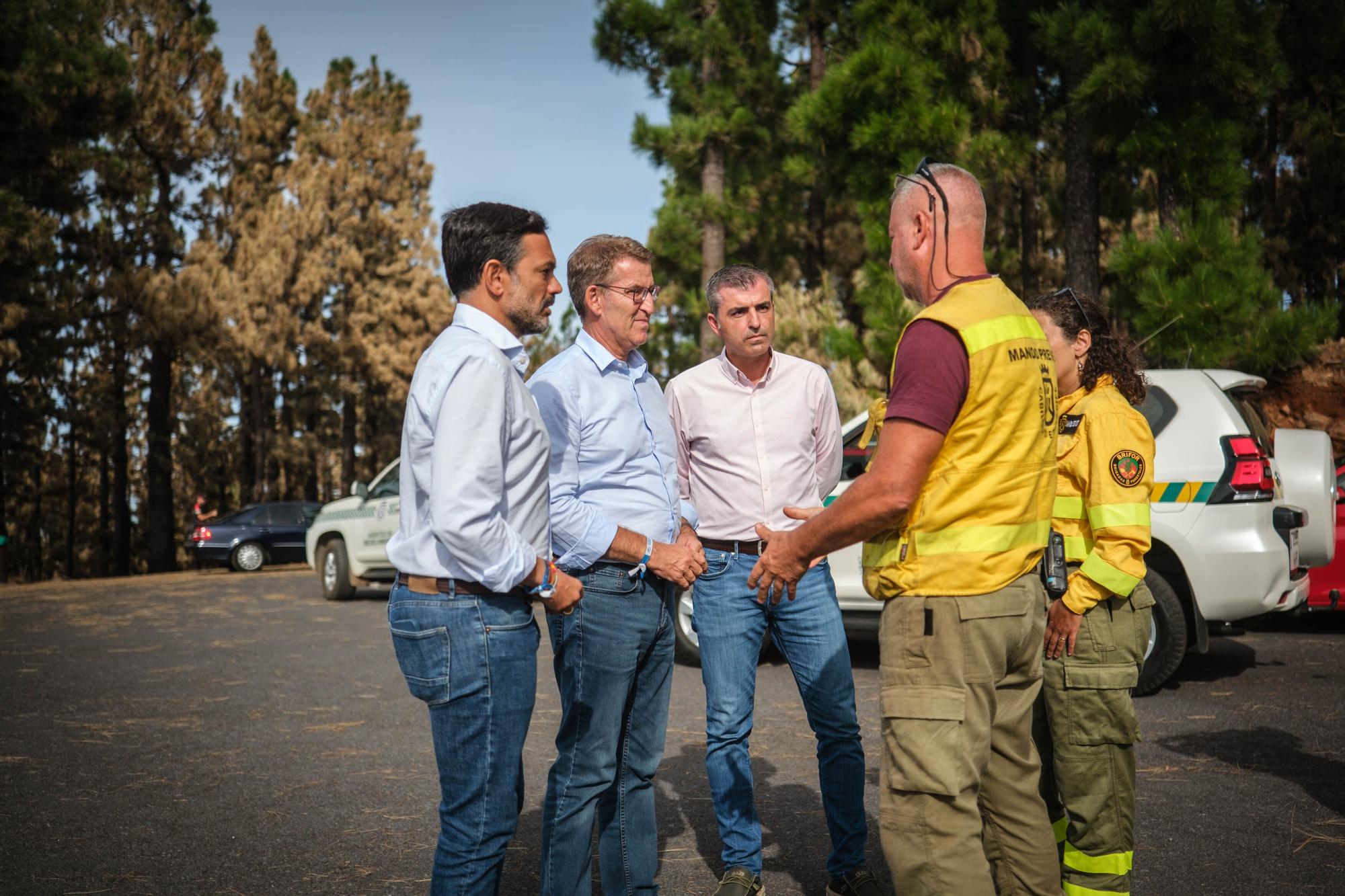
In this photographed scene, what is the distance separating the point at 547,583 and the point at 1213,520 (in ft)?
17.9

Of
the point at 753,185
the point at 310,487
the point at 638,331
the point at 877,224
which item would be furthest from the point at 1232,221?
the point at 310,487

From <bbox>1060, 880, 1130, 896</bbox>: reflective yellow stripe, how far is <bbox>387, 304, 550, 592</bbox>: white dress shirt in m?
1.96

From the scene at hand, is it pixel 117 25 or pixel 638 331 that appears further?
pixel 117 25

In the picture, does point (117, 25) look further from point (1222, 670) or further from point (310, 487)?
point (1222, 670)

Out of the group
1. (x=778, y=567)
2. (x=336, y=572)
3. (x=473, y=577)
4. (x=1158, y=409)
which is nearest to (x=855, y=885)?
(x=778, y=567)

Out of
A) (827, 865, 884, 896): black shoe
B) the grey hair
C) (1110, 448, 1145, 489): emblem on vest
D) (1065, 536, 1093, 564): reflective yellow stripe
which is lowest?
(827, 865, 884, 896): black shoe

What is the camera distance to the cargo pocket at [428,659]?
2.54m

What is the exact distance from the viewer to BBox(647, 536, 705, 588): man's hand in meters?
3.13

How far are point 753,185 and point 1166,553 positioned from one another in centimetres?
1240

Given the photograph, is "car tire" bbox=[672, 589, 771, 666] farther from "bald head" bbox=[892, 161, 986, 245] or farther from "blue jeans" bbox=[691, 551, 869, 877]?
"bald head" bbox=[892, 161, 986, 245]

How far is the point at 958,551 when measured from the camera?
246 cm

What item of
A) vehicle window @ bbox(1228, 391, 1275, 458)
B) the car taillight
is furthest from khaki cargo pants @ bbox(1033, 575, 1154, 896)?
vehicle window @ bbox(1228, 391, 1275, 458)

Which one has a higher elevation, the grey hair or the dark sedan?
the grey hair

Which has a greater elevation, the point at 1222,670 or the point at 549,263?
the point at 549,263
